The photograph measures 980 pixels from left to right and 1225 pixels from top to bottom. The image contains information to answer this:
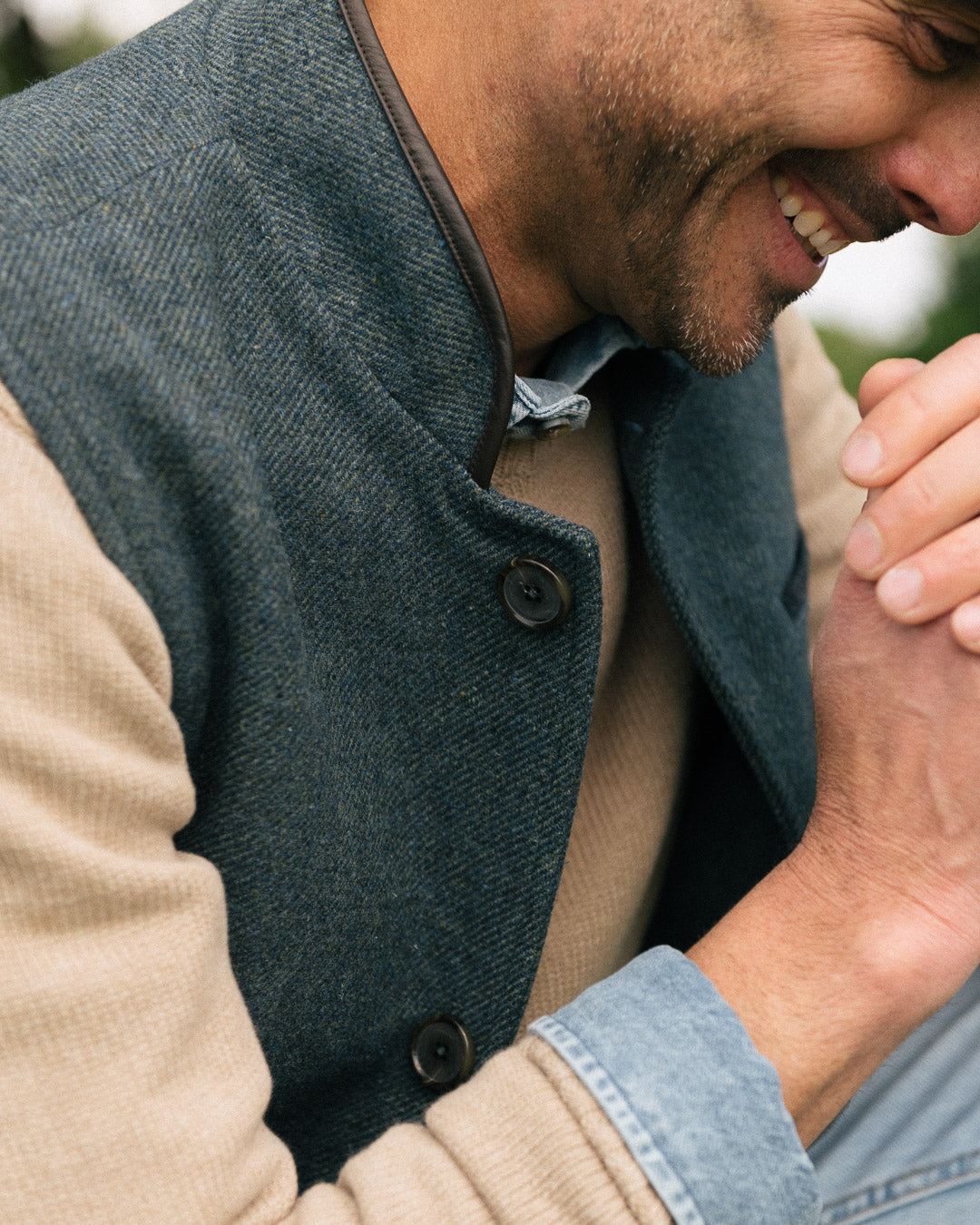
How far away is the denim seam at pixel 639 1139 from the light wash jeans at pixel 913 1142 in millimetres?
417

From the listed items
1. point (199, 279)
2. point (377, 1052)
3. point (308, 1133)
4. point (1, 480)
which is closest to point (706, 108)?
point (199, 279)

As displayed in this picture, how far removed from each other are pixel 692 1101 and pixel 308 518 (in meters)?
0.65

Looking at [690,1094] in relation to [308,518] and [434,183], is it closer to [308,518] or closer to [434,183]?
[308,518]

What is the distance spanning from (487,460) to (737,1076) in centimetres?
66

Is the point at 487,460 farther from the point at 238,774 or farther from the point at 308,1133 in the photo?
the point at 308,1133

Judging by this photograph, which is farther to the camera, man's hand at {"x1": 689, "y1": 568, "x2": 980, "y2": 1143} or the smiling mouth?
the smiling mouth

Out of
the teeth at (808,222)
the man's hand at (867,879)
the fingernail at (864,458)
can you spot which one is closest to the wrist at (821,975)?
the man's hand at (867,879)

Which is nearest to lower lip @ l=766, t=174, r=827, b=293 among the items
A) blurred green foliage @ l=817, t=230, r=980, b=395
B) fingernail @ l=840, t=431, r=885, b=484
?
fingernail @ l=840, t=431, r=885, b=484

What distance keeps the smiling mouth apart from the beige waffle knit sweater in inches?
37.6

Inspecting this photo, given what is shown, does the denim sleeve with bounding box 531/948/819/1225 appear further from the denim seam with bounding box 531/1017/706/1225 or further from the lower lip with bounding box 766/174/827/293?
the lower lip with bounding box 766/174/827/293

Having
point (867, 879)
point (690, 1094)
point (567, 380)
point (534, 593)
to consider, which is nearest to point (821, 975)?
point (867, 879)

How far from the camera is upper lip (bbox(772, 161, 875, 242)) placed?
1.47m

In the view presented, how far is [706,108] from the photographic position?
134cm

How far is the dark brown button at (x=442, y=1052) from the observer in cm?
135
